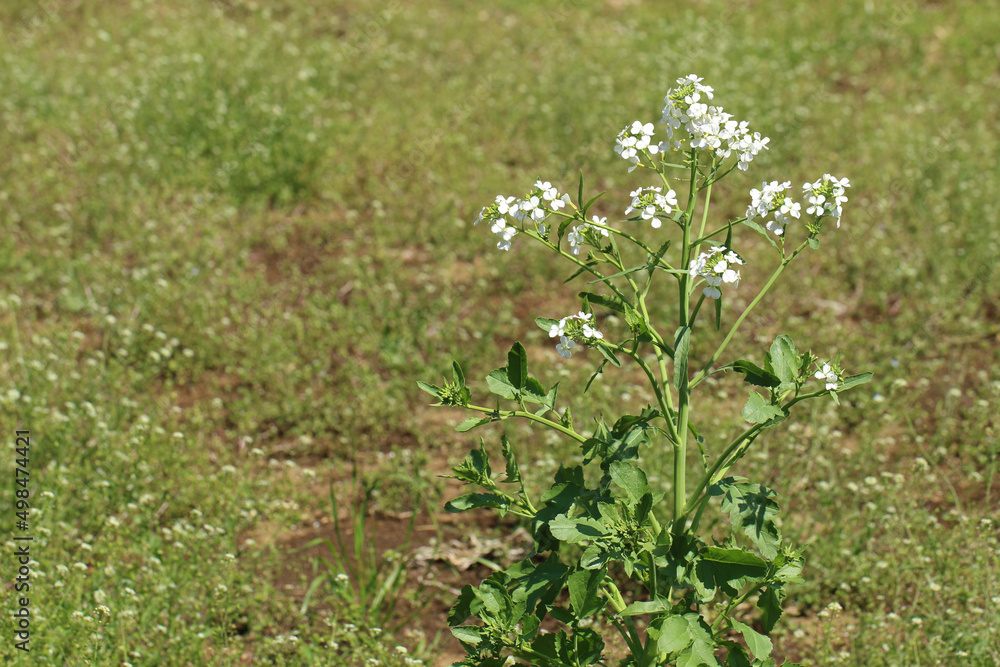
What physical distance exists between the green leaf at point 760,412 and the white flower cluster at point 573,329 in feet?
1.36

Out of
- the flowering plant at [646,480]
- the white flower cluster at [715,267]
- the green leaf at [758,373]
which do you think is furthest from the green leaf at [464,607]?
the white flower cluster at [715,267]

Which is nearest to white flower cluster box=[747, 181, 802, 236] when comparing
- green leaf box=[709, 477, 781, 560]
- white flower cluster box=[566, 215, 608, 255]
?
white flower cluster box=[566, 215, 608, 255]

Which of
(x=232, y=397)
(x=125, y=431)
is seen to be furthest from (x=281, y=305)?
(x=125, y=431)

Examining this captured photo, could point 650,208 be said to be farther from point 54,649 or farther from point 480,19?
point 480,19

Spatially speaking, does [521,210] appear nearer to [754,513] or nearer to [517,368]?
[517,368]

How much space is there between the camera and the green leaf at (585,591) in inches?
89.8

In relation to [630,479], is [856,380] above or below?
above

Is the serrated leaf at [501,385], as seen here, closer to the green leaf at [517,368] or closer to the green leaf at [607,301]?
the green leaf at [517,368]

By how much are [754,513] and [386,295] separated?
12.3 feet

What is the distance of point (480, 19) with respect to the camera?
9.20 m

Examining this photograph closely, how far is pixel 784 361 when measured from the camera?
7.66 ft

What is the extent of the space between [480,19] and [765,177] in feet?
13.5

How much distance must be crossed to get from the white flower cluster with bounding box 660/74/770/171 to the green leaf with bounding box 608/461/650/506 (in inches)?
33.9

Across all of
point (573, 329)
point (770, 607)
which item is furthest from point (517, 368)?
point (770, 607)
